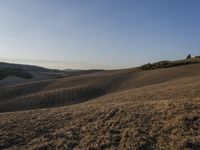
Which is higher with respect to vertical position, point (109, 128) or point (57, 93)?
point (109, 128)

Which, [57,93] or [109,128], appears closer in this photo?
[109,128]

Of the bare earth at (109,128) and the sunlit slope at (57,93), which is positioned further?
the sunlit slope at (57,93)

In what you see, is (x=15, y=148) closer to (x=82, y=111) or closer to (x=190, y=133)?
(x=82, y=111)

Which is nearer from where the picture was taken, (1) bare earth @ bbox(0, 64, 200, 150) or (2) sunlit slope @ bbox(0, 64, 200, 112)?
(1) bare earth @ bbox(0, 64, 200, 150)

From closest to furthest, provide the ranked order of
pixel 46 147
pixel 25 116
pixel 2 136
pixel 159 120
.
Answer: pixel 46 147 → pixel 159 120 → pixel 2 136 → pixel 25 116

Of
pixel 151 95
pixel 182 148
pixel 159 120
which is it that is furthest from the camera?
pixel 151 95

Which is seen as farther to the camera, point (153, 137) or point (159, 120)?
point (159, 120)

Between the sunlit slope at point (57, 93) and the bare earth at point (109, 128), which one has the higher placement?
the bare earth at point (109, 128)

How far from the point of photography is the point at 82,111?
15.4m

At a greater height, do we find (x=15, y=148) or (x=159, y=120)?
(x=159, y=120)

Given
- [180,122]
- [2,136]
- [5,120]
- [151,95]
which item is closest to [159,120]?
[180,122]

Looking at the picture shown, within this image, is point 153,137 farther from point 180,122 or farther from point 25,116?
point 25,116

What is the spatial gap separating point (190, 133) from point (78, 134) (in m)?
4.10

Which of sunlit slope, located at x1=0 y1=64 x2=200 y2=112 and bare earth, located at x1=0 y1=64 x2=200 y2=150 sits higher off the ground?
bare earth, located at x1=0 y1=64 x2=200 y2=150
